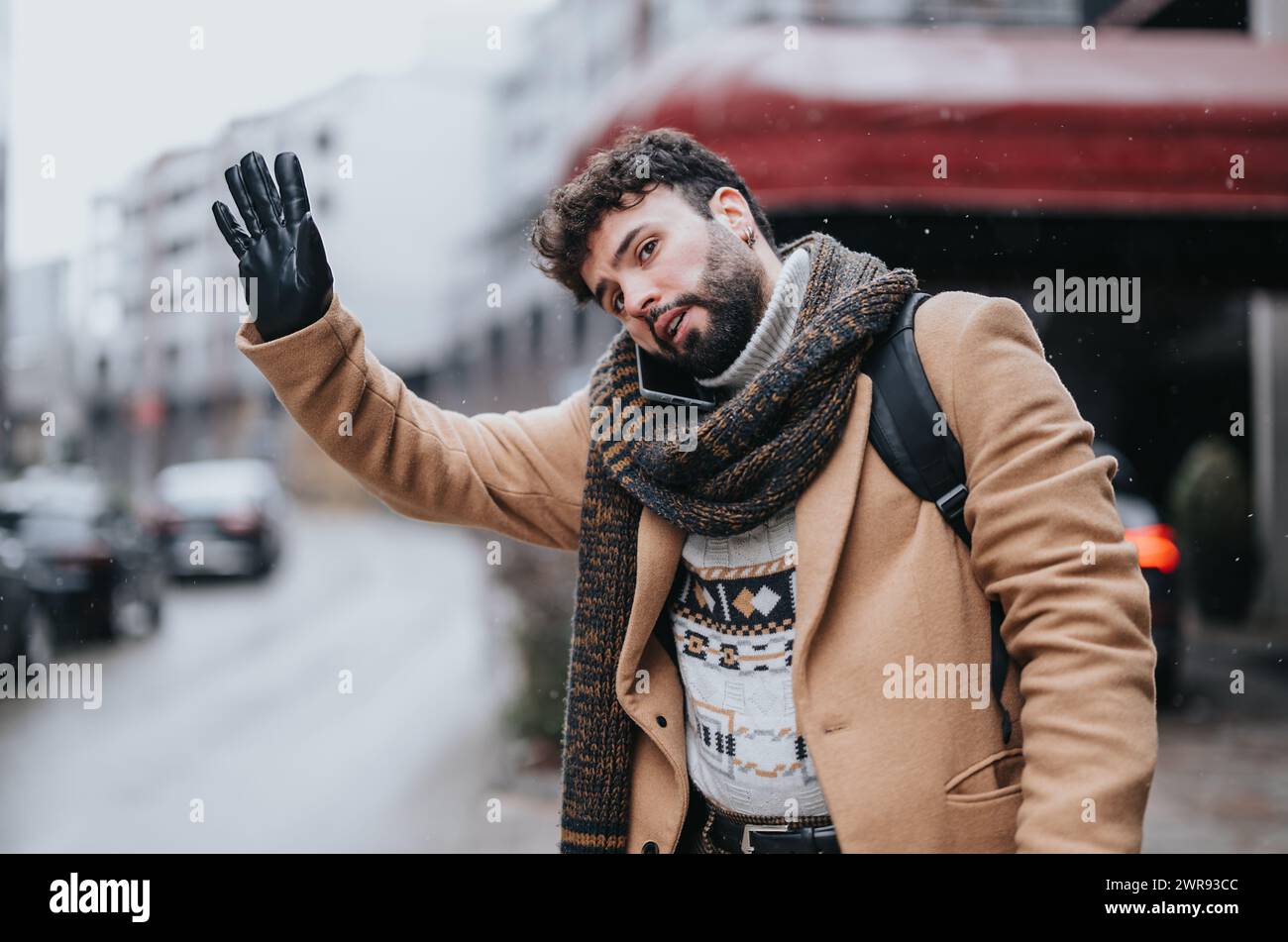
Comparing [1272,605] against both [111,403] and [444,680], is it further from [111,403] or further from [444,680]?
[111,403]

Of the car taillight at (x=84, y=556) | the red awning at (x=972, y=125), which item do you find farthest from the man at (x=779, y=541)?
the car taillight at (x=84, y=556)

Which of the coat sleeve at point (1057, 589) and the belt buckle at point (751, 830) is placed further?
the belt buckle at point (751, 830)

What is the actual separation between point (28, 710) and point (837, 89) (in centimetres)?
673

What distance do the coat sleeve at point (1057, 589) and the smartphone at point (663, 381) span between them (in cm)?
54

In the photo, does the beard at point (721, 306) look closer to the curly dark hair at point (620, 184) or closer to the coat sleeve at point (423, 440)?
the curly dark hair at point (620, 184)

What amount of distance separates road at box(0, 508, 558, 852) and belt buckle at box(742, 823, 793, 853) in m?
3.00

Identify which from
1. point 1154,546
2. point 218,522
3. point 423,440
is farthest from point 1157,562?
point 218,522

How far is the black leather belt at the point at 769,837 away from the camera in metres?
1.73

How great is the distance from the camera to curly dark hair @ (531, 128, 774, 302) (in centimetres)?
191

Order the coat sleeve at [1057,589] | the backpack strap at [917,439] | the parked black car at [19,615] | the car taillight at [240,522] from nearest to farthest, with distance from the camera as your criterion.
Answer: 1. the coat sleeve at [1057,589]
2. the backpack strap at [917,439]
3. the parked black car at [19,615]
4. the car taillight at [240,522]

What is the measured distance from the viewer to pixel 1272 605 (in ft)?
31.5
